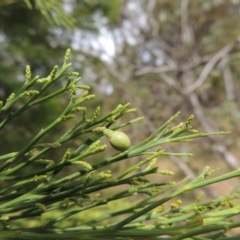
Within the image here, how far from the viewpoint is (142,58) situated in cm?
393

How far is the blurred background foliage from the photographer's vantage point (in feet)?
5.15

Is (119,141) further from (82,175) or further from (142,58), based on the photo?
(142,58)

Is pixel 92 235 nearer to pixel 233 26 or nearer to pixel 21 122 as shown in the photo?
pixel 21 122

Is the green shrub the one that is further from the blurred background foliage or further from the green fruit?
the blurred background foliage

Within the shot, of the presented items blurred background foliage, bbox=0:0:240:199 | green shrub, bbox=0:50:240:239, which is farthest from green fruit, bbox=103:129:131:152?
blurred background foliage, bbox=0:0:240:199

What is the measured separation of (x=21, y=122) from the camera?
155 centimetres

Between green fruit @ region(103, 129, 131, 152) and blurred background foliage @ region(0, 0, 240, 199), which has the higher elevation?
blurred background foliage @ region(0, 0, 240, 199)

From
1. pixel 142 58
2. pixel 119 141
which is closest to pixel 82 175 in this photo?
pixel 119 141

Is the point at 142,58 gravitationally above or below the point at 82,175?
above

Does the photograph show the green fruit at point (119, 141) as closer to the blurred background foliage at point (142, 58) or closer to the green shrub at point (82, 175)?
the green shrub at point (82, 175)

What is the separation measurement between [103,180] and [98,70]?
3812 mm

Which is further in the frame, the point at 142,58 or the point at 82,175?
the point at 142,58

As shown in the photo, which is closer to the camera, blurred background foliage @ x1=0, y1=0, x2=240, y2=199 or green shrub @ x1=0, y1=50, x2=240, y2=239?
green shrub @ x1=0, y1=50, x2=240, y2=239

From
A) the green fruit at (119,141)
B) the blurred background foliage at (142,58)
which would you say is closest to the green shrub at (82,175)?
Result: the green fruit at (119,141)
